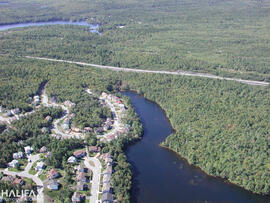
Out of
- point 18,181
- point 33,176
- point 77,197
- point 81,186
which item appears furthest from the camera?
point 33,176

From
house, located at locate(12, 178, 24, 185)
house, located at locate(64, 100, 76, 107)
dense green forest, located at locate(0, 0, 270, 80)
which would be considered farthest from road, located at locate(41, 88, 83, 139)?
dense green forest, located at locate(0, 0, 270, 80)

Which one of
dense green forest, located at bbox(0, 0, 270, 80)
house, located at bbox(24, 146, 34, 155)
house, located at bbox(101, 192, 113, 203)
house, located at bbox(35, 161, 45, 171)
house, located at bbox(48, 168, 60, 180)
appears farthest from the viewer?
dense green forest, located at bbox(0, 0, 270, 80)

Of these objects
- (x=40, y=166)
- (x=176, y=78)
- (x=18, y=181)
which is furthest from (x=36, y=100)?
(x=176, y=78)

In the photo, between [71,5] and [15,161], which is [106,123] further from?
[71,5]

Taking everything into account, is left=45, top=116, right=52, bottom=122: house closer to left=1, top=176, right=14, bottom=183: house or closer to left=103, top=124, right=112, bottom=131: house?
left=103, top=124, right=112, bottom=131: house

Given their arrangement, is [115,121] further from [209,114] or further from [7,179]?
[7,179]

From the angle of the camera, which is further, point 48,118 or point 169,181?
point 48,118

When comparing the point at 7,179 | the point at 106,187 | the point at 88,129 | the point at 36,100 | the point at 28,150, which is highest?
the point at 36,100
